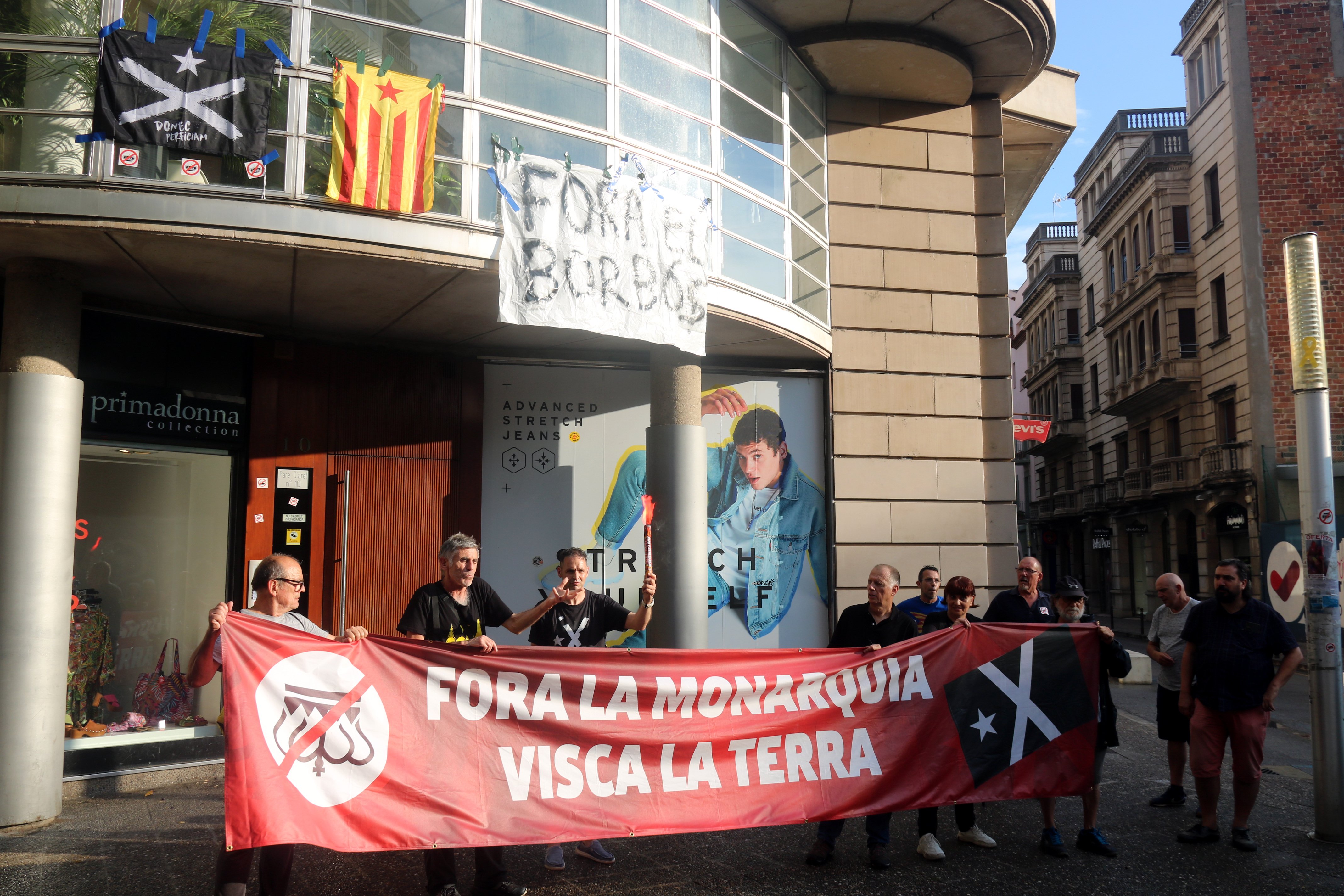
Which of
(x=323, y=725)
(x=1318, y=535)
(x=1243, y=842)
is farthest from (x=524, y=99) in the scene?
(x=1243, y=842)

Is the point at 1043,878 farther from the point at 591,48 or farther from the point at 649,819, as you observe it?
the point at 591,48

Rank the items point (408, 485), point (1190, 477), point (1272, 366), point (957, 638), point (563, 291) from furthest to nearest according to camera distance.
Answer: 1. point (1190, 477)
2. point (1272, 366)
3. point (408, 485)
4. point (563, 291)
5. point (957, 638)

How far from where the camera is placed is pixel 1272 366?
86.9 ft

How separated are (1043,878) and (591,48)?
24.9 ft

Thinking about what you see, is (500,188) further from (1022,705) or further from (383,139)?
(1022,705)

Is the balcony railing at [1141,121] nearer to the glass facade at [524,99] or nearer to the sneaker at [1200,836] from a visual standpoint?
the glass facade at [524,99]

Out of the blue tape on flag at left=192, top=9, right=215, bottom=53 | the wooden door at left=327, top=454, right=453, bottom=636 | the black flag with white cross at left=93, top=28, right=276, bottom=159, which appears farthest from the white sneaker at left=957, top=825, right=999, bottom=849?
the blue tape on flag at left=192, top=9, right=215, bottom=53

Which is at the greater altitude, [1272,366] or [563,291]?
[1272,366]

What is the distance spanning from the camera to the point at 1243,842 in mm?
6363

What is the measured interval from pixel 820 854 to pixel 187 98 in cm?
701

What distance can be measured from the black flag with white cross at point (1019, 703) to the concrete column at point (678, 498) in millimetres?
3810

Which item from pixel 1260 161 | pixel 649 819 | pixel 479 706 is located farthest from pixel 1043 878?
pixel 1260 161

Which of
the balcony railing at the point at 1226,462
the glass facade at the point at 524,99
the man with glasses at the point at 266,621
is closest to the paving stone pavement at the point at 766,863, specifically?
the man with glasses at the point at 266,621

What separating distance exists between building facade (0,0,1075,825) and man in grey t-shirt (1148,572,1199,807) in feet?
13.7
